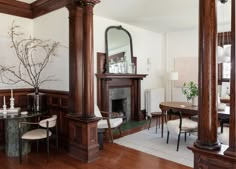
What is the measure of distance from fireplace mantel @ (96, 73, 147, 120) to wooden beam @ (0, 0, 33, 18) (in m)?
1.93

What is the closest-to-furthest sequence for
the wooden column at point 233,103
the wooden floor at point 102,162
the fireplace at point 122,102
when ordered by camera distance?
the wooden column at point 233,103 → the wooden floor at point 102,162 → the fireplace at point 122,102

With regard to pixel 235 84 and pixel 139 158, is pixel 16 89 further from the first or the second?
pixel 235 84

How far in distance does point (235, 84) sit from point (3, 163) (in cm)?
320

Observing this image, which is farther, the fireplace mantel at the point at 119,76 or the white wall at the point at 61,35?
the fireplace mantel at the point at 119,76

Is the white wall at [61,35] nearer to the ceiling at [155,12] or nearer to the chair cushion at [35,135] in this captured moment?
the ceiling at [155,12]

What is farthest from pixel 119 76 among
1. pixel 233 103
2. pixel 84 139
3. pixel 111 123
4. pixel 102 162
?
pixel 233 103

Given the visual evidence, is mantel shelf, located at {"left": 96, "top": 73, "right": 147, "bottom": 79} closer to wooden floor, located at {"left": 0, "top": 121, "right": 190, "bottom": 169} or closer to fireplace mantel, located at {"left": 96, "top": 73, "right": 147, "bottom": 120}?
fireplace mantel, located at {"left": 96, "top": 73, "right": 147, "bottom": 120}

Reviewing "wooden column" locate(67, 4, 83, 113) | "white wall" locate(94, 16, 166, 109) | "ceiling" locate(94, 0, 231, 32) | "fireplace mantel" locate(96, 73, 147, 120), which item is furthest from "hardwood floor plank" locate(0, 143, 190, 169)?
"ceiling" locate(94, 0, 231, 32)

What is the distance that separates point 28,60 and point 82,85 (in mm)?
1602

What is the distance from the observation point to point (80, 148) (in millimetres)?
3162

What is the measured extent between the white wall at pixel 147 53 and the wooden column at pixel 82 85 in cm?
151

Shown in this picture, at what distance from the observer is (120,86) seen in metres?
5.30

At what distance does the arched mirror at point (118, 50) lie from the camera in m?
4.90

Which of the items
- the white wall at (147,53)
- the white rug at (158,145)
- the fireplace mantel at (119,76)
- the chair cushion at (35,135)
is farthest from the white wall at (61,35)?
the white rug at (158,145)
